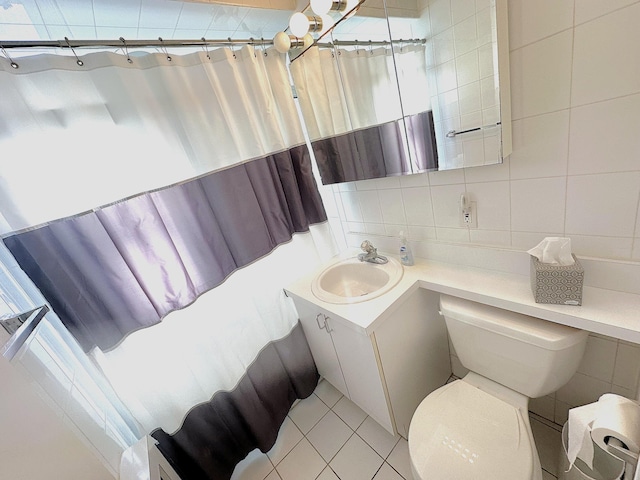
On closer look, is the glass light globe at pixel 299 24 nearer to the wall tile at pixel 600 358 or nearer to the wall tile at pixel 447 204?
the wall tile at pixel 447 204

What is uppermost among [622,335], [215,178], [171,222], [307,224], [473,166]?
[215,178]

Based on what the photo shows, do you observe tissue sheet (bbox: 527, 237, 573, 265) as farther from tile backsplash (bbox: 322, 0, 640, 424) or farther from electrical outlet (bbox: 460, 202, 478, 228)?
electrical outlet (bbox: 460, 202, 478, 228)

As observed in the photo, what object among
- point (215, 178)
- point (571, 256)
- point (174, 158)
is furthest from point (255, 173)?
point (571, 256)

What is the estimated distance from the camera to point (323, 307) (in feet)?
3.70

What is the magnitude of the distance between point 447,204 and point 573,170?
0.41 metres

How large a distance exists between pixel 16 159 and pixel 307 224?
44.1 inches

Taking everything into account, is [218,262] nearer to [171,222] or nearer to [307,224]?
[171,222]

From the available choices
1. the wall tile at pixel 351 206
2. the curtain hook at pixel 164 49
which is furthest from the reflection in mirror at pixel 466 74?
the curtain hook at pixel 164 49

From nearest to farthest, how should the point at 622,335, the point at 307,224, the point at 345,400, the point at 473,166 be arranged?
the point at 622,335 → the point at 473,166 → the point at 307,224 → the point at 345,400

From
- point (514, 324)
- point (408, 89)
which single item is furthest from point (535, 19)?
point (514, 324)

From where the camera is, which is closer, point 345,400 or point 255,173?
point 255,173

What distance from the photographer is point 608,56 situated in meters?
0.64

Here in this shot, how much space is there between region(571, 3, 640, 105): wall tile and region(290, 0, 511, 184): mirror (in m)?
0.17

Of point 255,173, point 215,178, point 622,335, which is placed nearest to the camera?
point 622,335
